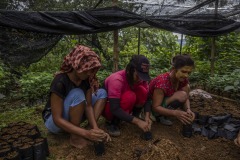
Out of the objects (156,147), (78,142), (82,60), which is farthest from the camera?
(78,142)

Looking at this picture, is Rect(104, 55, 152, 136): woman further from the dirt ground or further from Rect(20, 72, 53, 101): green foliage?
Rect(20, 72, 53, 101): green foliage

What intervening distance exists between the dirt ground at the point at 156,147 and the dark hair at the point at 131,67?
61cm

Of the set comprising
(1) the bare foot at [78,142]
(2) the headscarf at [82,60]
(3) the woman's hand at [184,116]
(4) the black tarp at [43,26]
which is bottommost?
(1) the bare foot at [78,142]

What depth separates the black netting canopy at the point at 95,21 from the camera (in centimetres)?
265

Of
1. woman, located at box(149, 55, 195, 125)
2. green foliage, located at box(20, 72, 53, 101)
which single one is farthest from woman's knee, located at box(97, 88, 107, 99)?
green foliage, located at box(20, 72, 53, 101)

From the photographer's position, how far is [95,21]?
119 inches

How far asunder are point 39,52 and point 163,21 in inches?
74.6

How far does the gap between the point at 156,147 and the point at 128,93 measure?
632mm

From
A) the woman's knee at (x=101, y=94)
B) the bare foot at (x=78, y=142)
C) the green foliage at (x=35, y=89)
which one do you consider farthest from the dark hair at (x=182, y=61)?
the green foliage at (x=35, y=89)

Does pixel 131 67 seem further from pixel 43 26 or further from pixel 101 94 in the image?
pixel 43 26

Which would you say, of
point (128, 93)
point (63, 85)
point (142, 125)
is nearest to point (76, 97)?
point (63, 85)

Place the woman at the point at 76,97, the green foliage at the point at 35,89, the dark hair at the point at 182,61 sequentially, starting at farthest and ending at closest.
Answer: the green foliage at the point at 35,89
the dark hair at the point at 182,61
the woman at the point at 76,97

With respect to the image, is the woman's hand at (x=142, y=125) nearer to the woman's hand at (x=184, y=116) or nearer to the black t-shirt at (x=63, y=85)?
the woman's hand at (x=184, y=116)

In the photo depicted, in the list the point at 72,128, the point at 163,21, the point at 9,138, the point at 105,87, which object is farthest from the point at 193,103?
the point at 9,138
